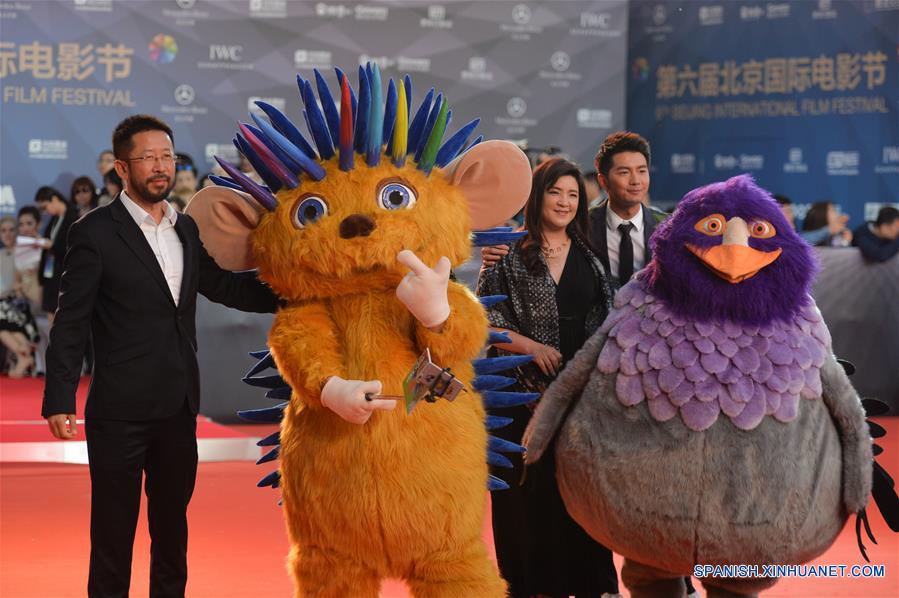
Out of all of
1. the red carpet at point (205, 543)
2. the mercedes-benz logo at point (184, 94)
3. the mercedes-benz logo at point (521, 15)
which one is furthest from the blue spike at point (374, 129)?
the mercedes-benz logo at point (521, 15)

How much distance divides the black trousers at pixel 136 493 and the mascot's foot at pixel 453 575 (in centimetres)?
77

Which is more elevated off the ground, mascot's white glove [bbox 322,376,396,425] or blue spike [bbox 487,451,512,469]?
mascot's white glove [bbox 322,376,396,425]

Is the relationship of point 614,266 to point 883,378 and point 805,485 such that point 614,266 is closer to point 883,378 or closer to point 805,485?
point 805,485

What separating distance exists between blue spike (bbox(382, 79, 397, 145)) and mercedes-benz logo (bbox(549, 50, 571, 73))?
828 centimetres

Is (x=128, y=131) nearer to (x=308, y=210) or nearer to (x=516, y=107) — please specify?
(x=308, y=210)

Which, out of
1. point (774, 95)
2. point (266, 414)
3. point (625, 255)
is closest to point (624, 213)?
point (625, 255)

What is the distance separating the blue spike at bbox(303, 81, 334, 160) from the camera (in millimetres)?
Result: 2998

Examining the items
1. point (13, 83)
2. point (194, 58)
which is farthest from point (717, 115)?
point (13, 83)

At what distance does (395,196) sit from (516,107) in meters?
8.20

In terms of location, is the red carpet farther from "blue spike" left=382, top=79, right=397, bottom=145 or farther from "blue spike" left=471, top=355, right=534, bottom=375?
"blue spike" left=382, top=79, right=397, bottom=145

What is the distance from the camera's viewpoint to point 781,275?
2.90m

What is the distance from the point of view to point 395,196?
115 inches

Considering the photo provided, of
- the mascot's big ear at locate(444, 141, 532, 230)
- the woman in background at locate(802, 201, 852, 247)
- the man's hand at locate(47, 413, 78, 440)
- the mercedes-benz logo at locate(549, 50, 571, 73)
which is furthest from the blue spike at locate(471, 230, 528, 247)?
the mercedes-benz logo at locate(549, 50, 571, 73)

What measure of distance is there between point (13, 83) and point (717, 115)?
6553mm
